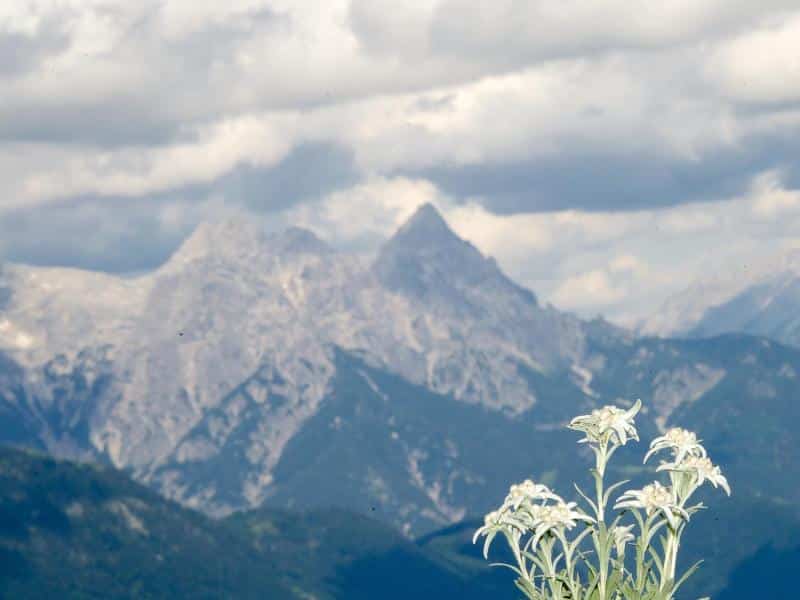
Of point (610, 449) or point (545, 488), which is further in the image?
point (610, 449)

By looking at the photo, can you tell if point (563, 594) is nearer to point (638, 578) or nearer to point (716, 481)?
point (638, 578)

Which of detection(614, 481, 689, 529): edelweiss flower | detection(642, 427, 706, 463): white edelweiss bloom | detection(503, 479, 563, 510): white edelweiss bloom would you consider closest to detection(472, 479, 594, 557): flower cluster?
detection(503, 479, 563, 510): white edelweiss bloom

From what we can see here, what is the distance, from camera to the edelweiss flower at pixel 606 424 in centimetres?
3734

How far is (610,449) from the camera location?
1590 inches

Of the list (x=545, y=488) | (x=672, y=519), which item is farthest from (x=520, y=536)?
(x=672, y=519)

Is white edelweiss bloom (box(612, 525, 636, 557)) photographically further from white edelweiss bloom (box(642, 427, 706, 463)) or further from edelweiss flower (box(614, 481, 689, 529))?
white edelweiss bloom (box(642, 427, 706, 463))

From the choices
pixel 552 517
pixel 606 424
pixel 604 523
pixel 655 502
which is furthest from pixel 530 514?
pixel 655 502

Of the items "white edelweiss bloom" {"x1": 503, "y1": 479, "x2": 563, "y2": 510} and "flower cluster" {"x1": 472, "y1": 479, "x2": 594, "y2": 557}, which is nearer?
"flower cluster" {"x1": 472, "y1": 479, "x2": 594, "y2": 557}

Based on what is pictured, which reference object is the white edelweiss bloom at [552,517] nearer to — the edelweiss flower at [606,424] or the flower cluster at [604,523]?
the flower cluster at [604,523]

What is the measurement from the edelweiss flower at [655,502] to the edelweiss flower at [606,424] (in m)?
1.36

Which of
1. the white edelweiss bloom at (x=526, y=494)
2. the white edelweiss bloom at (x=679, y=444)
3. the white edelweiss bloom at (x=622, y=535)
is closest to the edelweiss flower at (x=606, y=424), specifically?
the white edelweiss bloom at (x=679, y=444)

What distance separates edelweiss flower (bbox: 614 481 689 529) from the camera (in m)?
36.3

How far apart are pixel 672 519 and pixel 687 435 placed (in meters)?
2.38

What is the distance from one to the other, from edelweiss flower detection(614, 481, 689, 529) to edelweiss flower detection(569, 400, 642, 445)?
1.36 m
